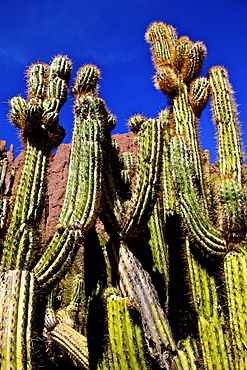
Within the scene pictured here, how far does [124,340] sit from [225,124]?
9.52ft

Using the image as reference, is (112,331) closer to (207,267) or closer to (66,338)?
(207,267)

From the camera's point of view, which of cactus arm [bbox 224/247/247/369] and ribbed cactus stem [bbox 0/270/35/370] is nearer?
ribbed cactus stem [bbox 0/270/35/370]

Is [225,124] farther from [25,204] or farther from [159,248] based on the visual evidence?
[25,204]

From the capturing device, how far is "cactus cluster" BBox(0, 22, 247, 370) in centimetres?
307

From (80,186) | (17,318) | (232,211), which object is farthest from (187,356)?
(80,186)

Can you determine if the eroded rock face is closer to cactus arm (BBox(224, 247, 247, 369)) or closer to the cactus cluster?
the cactus cluster

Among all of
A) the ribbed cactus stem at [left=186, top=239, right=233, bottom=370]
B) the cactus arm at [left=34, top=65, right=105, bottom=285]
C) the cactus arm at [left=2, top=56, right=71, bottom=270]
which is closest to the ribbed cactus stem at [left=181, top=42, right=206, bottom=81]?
the cactus arm at [left=34, top=65, right=105, bottom=285]

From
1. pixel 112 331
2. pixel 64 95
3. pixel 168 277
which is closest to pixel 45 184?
pixel 64 95

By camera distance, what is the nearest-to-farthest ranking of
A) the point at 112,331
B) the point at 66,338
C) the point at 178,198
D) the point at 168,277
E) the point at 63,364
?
1. the point at 112,331
2. the point at 178,198
3. the point at 168,277
4. the point at 66,338
5. the point at 63,364

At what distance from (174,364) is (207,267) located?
3.53 ft

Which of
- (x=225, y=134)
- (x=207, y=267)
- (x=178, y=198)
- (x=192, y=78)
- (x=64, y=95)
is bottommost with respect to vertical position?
(x=207, y=267)

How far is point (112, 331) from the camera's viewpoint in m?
3.13

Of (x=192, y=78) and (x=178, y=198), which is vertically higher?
(x=192, y=78)

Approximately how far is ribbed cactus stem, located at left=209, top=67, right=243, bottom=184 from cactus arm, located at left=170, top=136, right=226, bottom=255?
0.47 meters
